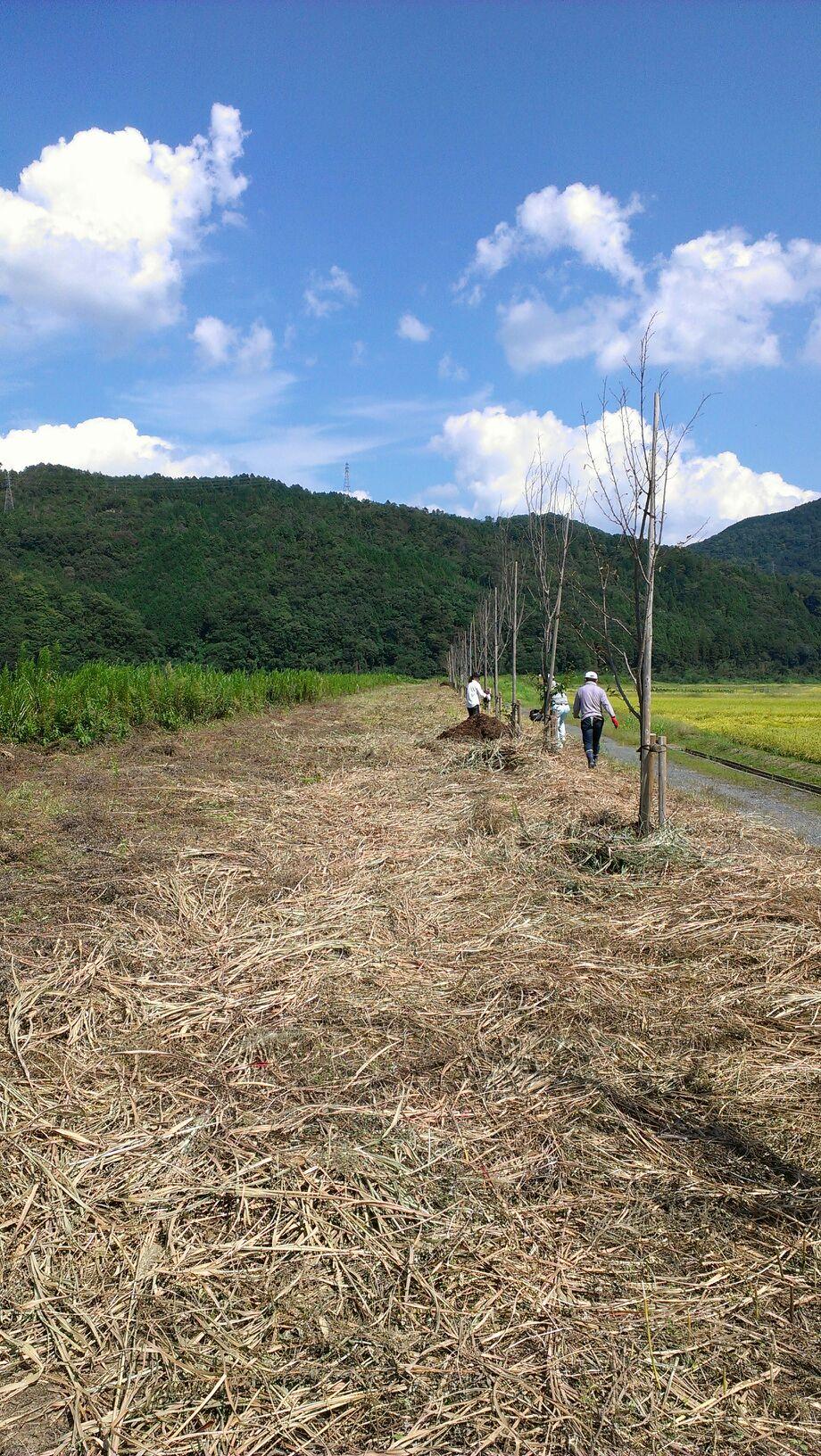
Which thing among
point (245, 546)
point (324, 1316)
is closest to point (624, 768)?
point (324, 1316)

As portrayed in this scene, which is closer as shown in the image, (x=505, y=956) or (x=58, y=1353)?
(x=58, y=1353)

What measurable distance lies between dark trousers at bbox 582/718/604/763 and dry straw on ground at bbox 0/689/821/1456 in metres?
6.56

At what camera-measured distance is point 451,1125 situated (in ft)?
9.56

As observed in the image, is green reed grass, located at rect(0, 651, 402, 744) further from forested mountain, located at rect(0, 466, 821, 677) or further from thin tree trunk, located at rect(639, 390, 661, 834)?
forested mountain, located at rect(0, 466, 821, 677)

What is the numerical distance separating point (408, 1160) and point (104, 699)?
41.7 ft

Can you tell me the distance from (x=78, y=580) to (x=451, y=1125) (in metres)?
67.7

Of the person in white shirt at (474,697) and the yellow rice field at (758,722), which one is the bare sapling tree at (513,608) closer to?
the person in white shirt at (474,697)

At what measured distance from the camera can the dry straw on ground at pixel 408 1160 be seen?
1.91 m

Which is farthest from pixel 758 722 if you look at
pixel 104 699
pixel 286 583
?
pixel 286 583

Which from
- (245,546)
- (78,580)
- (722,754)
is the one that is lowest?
(722,754)

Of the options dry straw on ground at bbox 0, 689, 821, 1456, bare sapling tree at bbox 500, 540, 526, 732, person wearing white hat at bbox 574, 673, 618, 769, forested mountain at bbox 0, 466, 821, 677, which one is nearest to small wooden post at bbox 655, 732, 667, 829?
dry straw on ground at bbox 0, 689, 821, 1456

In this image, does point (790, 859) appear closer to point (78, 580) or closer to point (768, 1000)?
point (768, 1000)

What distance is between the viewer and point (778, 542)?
14425cm

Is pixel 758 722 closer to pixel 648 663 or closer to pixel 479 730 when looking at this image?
pixel 479 730
